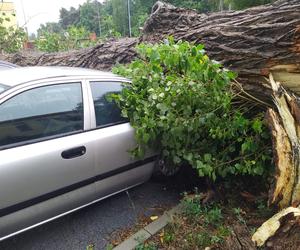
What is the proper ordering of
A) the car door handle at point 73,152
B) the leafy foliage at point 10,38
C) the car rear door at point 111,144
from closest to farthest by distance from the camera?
the car door handle at point 73,152 < the car rear door at point 111,144 < the leafy foliage at point 10,38

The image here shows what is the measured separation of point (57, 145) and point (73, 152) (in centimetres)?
16

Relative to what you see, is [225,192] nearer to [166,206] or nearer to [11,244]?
[166,206]

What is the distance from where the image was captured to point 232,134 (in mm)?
3342

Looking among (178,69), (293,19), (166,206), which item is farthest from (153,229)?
(293,19)

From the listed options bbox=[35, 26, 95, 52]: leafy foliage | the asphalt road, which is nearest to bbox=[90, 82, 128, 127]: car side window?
the asphalt road

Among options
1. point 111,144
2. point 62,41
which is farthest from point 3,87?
point 62,41

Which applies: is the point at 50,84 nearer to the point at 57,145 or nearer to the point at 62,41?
the point at 57,145

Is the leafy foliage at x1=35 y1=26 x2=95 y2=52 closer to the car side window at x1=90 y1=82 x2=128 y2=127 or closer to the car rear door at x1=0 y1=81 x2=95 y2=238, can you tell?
the car side window at x1=90 y1=82 x2=128 y2=127

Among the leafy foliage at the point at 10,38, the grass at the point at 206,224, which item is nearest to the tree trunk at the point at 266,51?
the grass at the point at 206,224

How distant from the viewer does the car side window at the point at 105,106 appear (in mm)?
3334

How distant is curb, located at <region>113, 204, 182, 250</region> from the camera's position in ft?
10.0

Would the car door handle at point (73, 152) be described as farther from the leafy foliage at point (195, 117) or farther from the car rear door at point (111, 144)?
the leafy foliage at point (195, 117)

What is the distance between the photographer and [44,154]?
2.77 metres

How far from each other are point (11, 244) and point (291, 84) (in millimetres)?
2994
